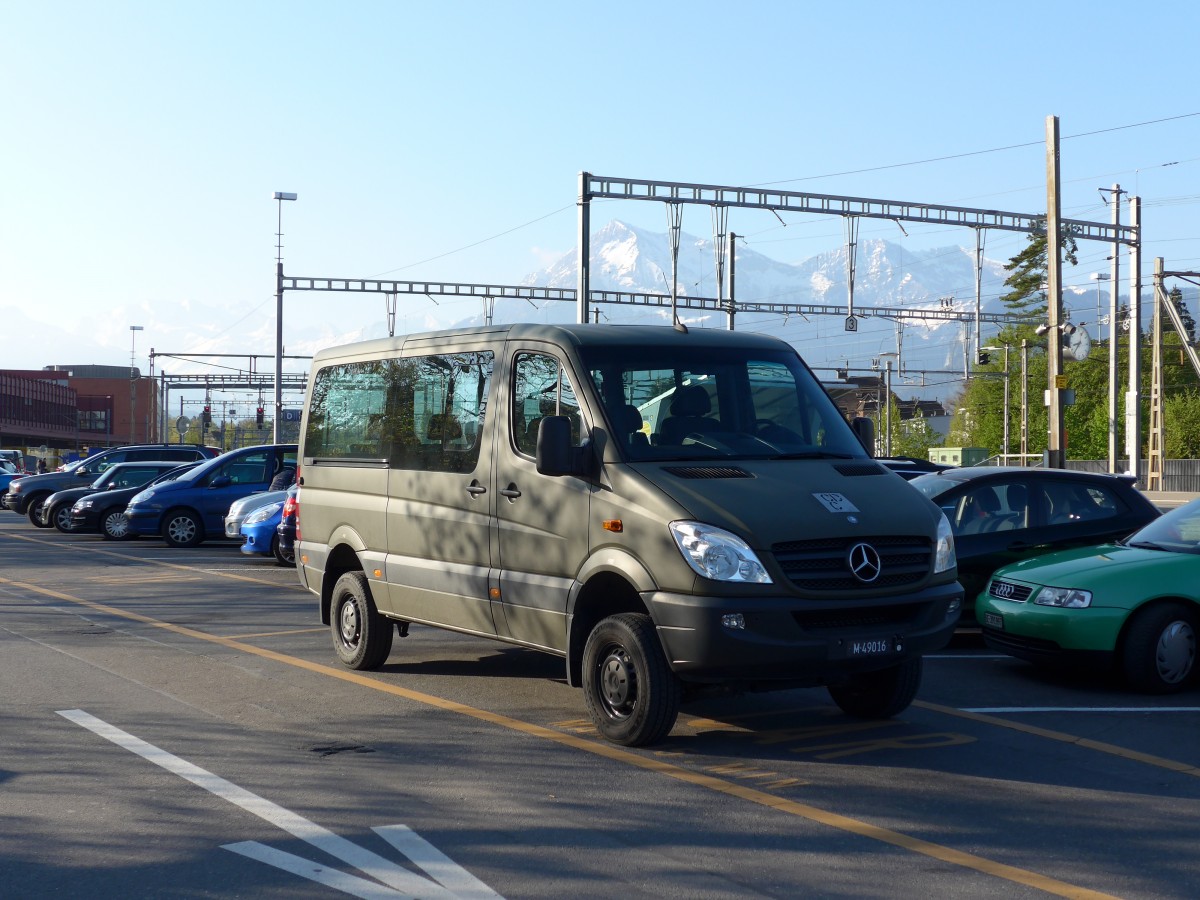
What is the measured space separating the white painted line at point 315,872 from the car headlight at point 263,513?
13.8 meters

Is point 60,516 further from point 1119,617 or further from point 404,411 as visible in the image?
point 1119,617

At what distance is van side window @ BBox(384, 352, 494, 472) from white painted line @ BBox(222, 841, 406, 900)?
3588mm

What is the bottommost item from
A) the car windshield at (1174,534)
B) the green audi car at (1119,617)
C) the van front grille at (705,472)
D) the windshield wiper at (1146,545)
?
the green audi car at (1119,617)

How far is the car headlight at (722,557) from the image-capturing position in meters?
7.01

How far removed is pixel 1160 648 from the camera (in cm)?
921

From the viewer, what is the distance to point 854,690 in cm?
834

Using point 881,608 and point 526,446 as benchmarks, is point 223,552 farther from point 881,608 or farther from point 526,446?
point 881,608

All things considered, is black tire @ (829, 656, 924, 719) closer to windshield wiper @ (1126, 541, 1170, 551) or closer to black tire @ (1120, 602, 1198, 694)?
black tire @ (1120, 602, 1198, 694)

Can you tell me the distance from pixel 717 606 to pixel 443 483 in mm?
2661

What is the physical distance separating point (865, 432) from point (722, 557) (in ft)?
6.77

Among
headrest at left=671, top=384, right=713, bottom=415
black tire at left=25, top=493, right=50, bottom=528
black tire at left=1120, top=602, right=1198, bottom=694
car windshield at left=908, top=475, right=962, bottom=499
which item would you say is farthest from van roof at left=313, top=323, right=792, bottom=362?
black tire at left=25, top=493, right=50, bottom=528

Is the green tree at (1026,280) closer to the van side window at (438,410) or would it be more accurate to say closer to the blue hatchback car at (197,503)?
the blue hatchback car at (197,503)

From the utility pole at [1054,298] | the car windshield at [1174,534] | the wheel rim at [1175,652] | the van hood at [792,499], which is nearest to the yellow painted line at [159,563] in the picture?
the car windshield at [1174,534]

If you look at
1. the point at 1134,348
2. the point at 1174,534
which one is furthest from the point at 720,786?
the point at 1134,348
